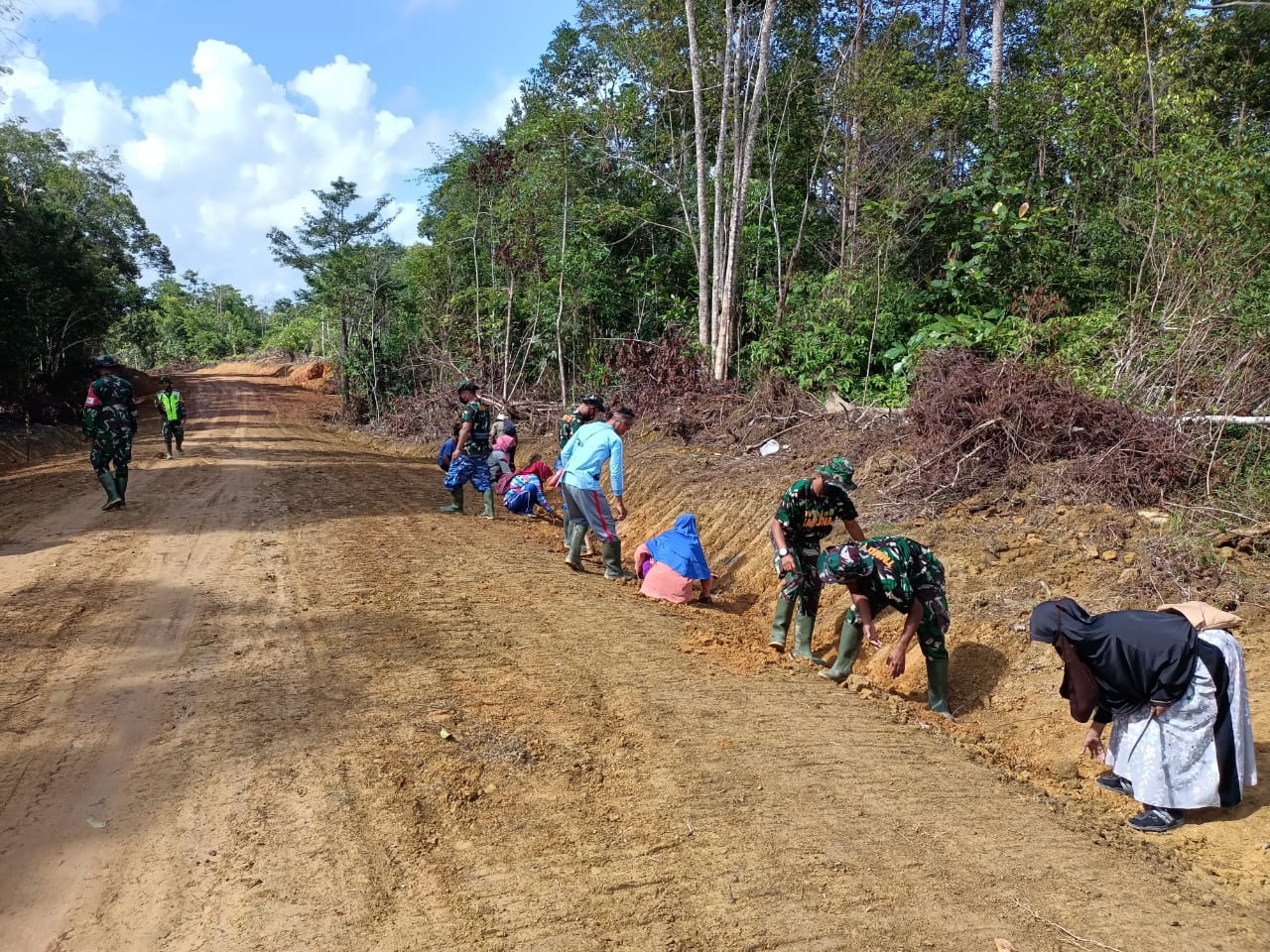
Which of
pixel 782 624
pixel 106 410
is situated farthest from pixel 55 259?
pixel 782 624

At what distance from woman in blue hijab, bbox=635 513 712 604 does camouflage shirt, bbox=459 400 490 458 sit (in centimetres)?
331

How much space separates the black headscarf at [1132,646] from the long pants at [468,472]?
722 centimetres

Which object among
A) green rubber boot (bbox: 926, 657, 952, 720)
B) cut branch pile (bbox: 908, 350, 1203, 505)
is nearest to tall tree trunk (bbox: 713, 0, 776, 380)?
cut branch pile (bbox: 908, 350, 1203, 505)

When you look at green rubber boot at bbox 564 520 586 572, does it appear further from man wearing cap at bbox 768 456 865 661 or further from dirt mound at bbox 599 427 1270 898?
man wearing cap at bbox 768 456 865 661

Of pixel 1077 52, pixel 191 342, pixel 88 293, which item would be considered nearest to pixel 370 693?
pixel 1077 52

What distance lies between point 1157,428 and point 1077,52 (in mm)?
10760

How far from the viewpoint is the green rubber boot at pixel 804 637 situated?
5922 mm

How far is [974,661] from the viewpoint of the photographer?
5.82 metres

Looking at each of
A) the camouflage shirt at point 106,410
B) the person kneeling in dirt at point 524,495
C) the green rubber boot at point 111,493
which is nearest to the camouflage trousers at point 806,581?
the person kneeling in dirt at point 524,495

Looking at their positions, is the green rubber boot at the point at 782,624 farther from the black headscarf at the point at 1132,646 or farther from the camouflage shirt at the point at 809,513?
the black headscarf at the point at 1132,646

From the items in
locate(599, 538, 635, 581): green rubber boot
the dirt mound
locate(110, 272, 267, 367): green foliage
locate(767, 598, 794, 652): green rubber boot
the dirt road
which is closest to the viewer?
the dirt road

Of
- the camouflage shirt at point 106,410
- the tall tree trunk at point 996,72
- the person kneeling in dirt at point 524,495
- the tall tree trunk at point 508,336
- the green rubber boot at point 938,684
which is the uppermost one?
the tall tree trunk at point 996,72

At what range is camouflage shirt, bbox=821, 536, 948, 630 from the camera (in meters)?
4.97

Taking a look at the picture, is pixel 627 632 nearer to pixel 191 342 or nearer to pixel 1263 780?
pixel 1263 780
